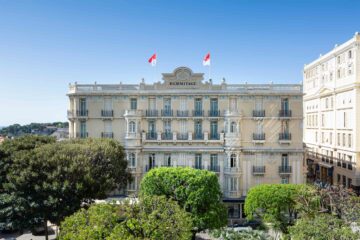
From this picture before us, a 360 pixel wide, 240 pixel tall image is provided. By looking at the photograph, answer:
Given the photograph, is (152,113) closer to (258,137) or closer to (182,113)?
(182,113)

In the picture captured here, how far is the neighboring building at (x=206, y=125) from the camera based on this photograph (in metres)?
39.0

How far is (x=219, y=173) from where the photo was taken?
3953 cm

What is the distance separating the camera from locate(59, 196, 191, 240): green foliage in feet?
57.3

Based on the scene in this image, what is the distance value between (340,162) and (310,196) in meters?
23.1

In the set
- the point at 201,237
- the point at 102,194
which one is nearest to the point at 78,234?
the point at 102,194

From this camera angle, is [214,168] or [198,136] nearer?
[214,168]

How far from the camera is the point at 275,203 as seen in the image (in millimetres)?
32406

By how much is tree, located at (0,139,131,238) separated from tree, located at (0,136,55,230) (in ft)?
0.82

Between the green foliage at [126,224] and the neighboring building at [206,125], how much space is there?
63.7 ft

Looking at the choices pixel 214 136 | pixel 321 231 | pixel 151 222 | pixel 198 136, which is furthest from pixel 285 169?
pixel 151 222

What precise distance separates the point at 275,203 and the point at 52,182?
22.4 m

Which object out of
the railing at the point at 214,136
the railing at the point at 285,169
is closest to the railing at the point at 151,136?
the railing at the point at 214,136

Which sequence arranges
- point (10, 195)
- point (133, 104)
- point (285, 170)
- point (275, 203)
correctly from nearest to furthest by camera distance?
point (10, 195), point (275, 203), point (285, 170), point (133, 104)

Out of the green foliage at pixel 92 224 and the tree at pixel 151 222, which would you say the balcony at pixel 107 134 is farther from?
the green foliage at pixel 92 224
